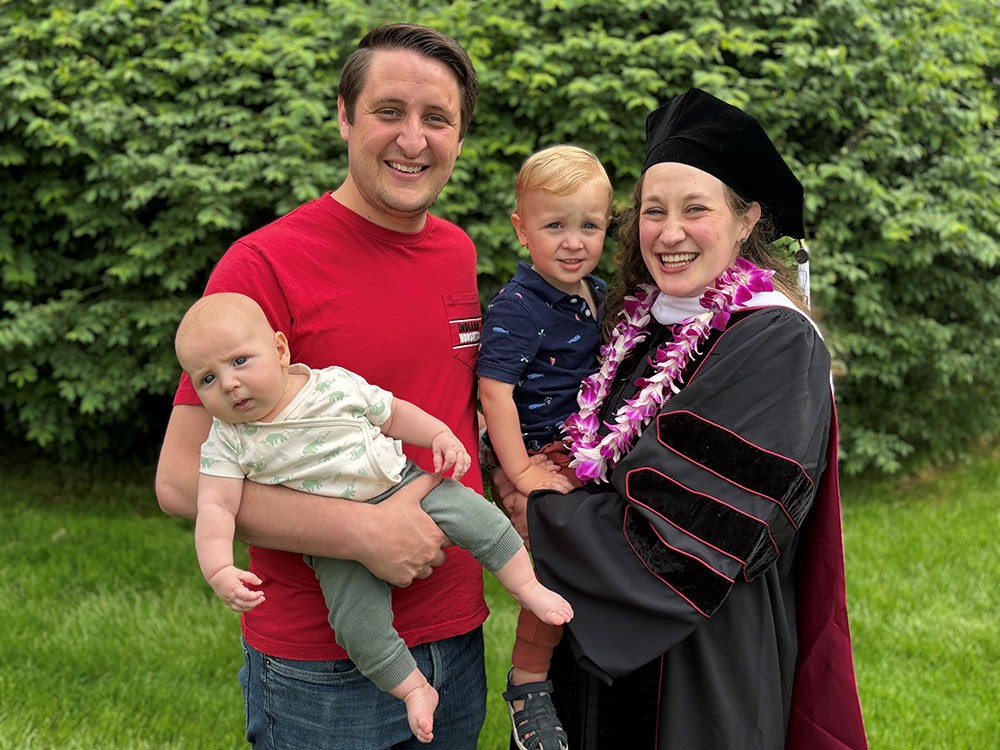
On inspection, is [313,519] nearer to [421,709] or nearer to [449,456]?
[449,456]

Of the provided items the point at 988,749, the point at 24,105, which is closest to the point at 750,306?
the point at 988,749

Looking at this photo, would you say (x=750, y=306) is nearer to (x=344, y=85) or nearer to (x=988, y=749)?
(x=344, y=85)

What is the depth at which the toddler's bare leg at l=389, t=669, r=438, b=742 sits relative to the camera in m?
2.15

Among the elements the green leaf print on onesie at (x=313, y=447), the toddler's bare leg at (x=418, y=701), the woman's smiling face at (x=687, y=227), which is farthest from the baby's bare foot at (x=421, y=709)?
the woman's smiling face at (x=687, y=227)

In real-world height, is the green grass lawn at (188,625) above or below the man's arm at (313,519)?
below

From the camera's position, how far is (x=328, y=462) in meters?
2.05

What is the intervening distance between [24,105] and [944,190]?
5.87m

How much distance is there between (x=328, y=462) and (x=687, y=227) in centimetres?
102

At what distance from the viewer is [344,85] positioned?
236 cm

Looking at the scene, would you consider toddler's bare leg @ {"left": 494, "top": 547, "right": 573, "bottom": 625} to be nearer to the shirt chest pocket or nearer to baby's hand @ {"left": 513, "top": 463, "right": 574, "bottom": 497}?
baby's hand @ {"left": 513, "top": 463, "right": 574, "bottom": 497}

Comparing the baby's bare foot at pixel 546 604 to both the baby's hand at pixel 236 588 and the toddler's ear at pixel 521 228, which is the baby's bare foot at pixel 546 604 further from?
the toddler's ear at pixel 521 228

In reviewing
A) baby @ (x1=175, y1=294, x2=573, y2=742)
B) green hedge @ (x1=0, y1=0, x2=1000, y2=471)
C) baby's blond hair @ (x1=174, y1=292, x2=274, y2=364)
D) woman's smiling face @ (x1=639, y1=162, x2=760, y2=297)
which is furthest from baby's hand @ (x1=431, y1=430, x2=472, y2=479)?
green hedge @ (x1=0, y1=0, x2=1000, y2=471)

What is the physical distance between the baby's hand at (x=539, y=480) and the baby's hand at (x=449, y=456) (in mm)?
341

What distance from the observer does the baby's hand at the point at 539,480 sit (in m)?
2.42
